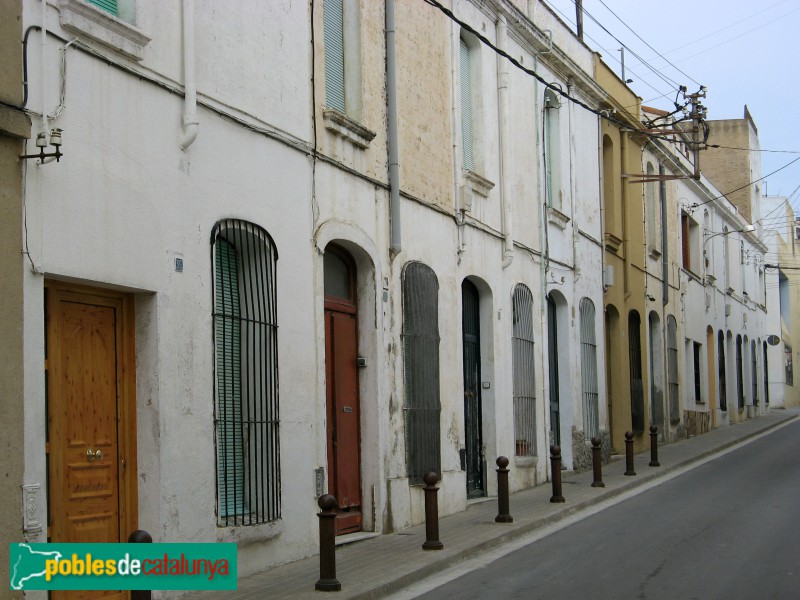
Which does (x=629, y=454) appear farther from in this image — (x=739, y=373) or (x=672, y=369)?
(x=739, y=373)

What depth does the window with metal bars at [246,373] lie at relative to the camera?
9.87 metres

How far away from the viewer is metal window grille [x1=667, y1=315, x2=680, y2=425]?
28000 millimetres

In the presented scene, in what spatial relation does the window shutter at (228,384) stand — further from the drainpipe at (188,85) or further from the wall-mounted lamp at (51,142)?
the wall-mounted lamp at (51,142)

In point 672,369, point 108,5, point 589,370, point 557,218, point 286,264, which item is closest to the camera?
point 108,5

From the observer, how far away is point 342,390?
40.6 ft

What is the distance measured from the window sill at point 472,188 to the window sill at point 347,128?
116 inches

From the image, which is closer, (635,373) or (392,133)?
(392,133)

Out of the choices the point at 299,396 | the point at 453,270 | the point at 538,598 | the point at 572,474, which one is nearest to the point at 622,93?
the point at 572,474

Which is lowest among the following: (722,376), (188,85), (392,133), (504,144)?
(722,376)

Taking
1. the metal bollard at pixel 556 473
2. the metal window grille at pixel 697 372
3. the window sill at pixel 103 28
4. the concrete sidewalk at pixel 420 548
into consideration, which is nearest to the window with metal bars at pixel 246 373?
the concrete sidewalk at pixel 420 548

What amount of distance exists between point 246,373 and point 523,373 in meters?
8.23

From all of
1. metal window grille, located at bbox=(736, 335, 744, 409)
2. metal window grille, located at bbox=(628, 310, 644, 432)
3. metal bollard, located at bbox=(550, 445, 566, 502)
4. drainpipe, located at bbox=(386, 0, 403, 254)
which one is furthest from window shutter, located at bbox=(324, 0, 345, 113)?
metal window grille, located at bbox=(736, 335, 744, 409)

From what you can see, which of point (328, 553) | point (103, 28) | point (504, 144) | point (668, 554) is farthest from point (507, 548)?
point (504, 144)

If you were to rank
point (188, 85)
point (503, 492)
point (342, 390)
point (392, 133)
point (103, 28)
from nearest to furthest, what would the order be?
point (103, 28)
point (188, 85)
point (342, 390)
point (503, 492)
point (392, 133)
